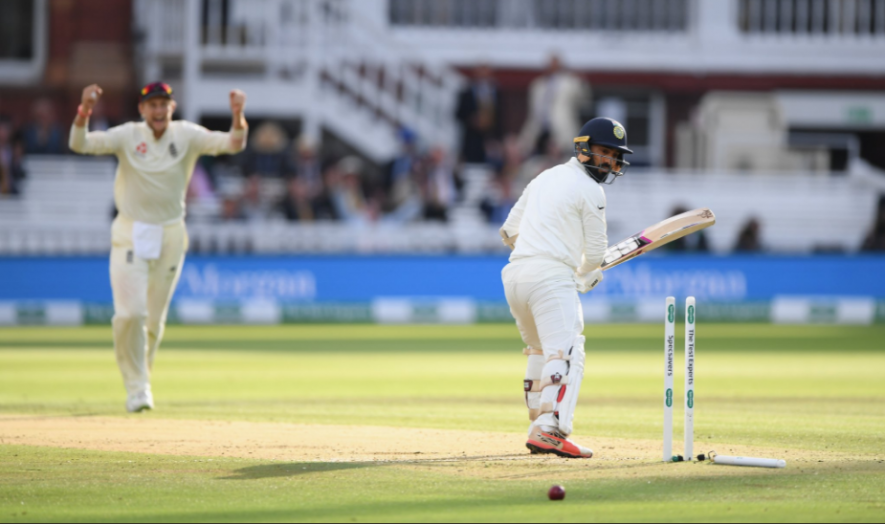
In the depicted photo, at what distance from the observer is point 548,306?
23.2 feet

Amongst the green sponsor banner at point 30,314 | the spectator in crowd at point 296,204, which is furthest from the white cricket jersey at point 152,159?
the spectator in crowd at point 296,204

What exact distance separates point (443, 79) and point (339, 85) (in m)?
2.02

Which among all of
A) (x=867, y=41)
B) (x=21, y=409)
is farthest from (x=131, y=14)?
(x=21, y=409)

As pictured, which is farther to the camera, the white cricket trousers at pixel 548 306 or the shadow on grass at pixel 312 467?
the white cricket trousers at pixel 548 306

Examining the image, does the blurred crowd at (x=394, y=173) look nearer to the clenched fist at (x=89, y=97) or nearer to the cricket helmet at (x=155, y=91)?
the cricket helmet at (x=155, y=91)

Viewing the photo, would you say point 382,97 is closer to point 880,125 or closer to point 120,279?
point 880,125

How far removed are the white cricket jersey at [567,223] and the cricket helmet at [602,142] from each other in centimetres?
7

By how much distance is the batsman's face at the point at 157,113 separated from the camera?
9.47m

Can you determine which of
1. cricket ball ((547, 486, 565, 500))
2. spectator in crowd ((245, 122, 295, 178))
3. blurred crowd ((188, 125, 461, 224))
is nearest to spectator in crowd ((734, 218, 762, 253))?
blurred crowd ((188, 125, 461, 224))

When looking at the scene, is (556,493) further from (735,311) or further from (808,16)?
(808,16)

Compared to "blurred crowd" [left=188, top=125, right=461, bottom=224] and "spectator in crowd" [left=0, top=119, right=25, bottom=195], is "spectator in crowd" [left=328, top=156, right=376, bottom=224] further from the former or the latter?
"spectator in crowd" [left=0, top=119, right=25, bottom=195]

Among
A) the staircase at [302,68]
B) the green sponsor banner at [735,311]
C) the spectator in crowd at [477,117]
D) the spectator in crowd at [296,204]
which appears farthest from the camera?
the staircase at [302,68]

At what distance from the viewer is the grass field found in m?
5.63

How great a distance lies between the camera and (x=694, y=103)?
29719 mm
